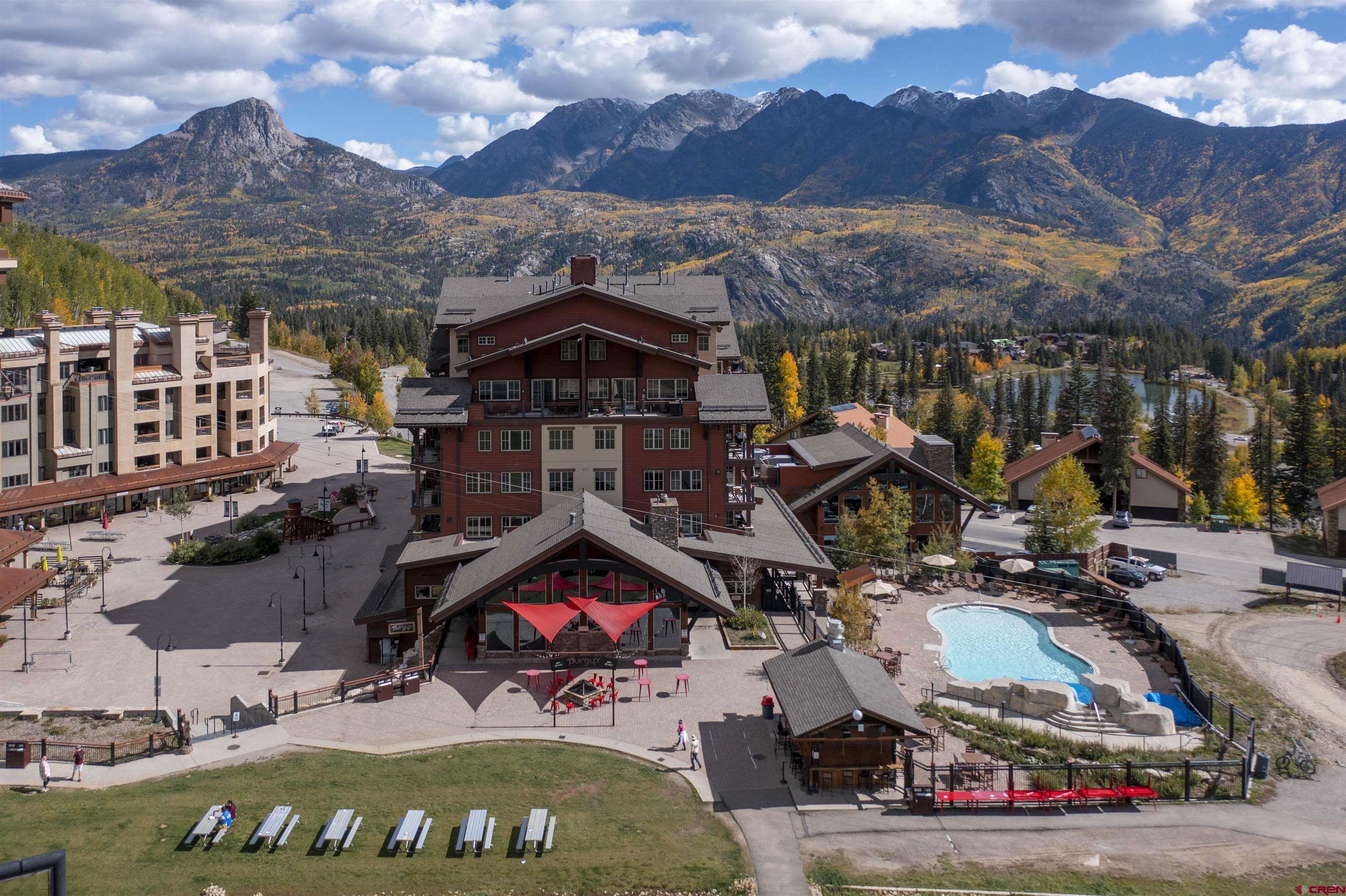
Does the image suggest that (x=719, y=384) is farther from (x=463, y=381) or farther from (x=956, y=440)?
(x=956, y=440)

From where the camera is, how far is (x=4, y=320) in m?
119

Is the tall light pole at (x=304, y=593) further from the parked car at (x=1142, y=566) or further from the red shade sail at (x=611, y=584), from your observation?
the parked car at (x=1142, y=566)

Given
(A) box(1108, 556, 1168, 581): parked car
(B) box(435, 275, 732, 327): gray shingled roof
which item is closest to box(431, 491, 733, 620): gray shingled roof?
(B) box(435, 275, 732, 327): gray shingled roof

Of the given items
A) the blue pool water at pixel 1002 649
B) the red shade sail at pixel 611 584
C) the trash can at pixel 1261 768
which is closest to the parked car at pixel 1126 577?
the blue pool water at pixel 1002 649

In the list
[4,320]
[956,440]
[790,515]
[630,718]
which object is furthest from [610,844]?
[4,320]

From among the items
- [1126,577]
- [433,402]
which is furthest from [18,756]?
[1126,577]

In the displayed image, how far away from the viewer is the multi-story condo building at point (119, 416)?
7388cm

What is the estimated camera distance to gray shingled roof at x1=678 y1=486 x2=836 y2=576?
50562 mm

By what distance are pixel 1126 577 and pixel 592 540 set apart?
40.1 m

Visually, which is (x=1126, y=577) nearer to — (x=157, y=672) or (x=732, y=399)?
(x=732, y=399)

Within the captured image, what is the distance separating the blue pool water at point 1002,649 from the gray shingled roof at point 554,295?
22.0 m

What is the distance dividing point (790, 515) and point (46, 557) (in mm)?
44220

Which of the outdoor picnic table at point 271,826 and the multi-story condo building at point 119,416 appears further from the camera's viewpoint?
the multi-story condo building at point 119,416

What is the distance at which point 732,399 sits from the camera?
54250 mm
